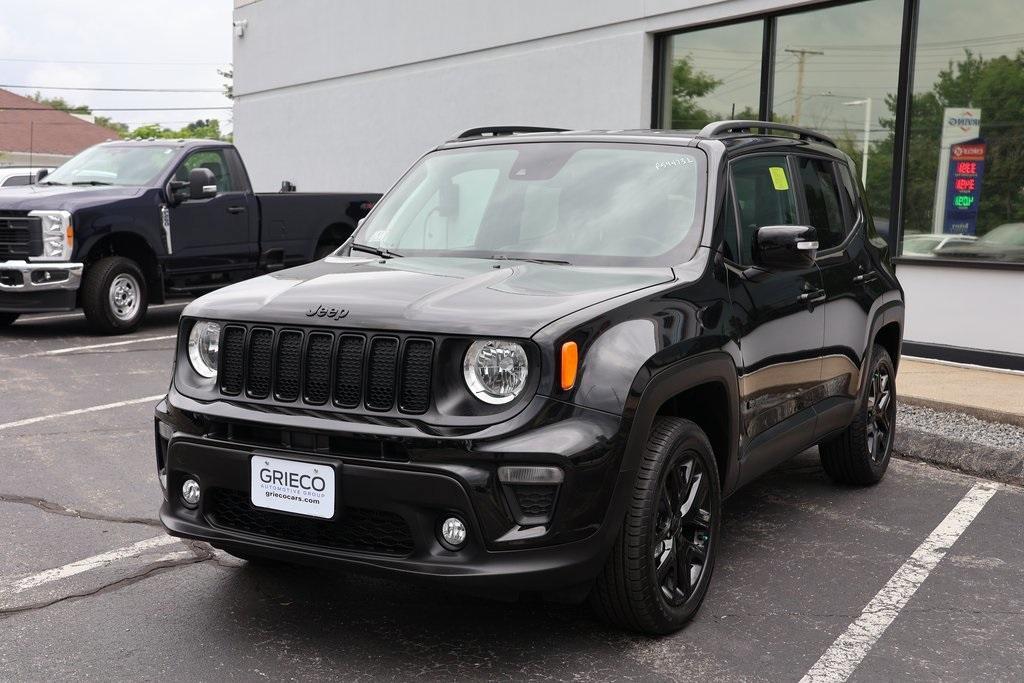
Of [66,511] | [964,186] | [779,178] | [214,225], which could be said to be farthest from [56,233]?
[964,186]

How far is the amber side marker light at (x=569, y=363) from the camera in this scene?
3.47 m

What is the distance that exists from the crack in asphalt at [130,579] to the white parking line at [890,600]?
2474mm

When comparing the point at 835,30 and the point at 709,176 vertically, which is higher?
the point at 835,30

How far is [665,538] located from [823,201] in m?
2.41

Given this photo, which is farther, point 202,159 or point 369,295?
point 202,159

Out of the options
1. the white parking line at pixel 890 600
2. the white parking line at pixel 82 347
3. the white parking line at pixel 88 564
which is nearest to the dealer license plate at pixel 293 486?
the white parking line at pixel 88 564

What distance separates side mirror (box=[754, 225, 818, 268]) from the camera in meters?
4.47

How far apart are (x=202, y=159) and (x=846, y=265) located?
8.40 meters

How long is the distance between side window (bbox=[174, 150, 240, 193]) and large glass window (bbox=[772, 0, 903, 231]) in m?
5.82

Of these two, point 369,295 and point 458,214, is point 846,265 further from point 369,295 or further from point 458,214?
point 369,295

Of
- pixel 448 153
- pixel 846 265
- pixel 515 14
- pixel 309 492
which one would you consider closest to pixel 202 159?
pixel 515 14

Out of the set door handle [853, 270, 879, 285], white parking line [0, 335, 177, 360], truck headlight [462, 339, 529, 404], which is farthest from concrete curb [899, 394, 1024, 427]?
white parking line [0, 335, 177, 360]

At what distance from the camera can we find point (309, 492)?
11.6ft

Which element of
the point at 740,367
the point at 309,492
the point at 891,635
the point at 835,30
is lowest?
the point at 891,635
